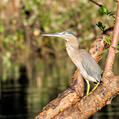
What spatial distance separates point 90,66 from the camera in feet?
16.2

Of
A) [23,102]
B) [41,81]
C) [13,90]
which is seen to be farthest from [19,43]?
[23,102]

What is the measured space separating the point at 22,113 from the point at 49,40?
13977 mm

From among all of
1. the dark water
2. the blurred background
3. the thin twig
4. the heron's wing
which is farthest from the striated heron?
the blurred background

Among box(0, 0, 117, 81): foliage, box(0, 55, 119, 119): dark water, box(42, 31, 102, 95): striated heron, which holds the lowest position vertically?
box(0, 55, 119, 119): dark water

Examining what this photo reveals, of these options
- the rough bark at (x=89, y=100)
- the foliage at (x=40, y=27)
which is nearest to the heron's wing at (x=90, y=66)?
the rough bark at (x=89, y=100)

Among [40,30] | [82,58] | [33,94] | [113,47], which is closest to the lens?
[113,47]

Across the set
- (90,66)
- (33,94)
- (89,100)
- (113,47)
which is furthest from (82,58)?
(33,94)

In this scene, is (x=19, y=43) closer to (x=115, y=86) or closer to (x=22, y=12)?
(x=22, y=12)

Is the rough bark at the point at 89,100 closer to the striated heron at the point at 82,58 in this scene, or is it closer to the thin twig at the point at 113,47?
the thin twig at the point at 113,47

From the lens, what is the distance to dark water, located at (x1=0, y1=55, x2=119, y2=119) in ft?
35.7

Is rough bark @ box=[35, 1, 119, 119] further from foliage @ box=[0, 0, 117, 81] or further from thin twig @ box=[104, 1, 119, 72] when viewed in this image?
foliage @ box=[0, 0, 117, 81]

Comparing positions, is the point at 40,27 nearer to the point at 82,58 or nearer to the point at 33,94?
the point at 33,94

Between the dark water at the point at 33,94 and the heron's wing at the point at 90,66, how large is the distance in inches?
205

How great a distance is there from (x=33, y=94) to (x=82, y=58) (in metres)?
8.64
